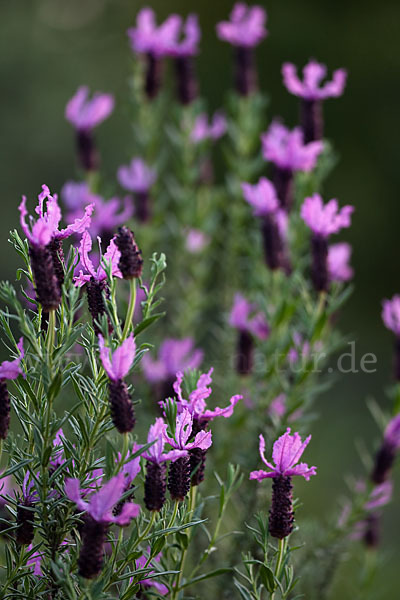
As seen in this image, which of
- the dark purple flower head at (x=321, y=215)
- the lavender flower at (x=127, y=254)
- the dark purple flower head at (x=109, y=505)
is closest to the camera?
the dark purple flower head at (x=109, y=505)

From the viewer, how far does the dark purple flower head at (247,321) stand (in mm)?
1385

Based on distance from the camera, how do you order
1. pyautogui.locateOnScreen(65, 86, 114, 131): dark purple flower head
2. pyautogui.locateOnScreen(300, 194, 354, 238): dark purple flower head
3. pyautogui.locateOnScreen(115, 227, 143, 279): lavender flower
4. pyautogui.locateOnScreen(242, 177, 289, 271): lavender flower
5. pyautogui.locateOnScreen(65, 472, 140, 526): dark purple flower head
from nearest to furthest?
pyautogui.locateOnScreen(65, 472, 140, 526): dark purple flower head → pyautogui.locateOnScreen(115, 227, 143, 279): lavender flower → pyautogui.locateOnScreen(300, 194, 354, 238): dark purple flower head → pyautogui.locateOnScreen(242, 177, 289, 271): lavender flower → pyautogui.locateOnScreen(65, 86, 114, 131): dark purple flower head

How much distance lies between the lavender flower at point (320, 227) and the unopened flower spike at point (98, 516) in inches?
25.0

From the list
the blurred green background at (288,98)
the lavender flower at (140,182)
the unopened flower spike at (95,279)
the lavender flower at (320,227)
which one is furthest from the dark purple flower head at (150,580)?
the blurred green background at (288,98)

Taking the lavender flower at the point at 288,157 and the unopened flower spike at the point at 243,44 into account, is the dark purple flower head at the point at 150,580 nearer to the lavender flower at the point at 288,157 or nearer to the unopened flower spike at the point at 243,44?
the lavender flower at the point at 288,157

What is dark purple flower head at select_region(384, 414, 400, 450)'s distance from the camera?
1171 millimetres

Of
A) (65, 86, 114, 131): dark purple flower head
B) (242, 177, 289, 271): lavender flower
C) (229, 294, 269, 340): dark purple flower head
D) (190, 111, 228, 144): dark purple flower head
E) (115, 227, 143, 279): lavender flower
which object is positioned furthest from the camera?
(190, 111, 228, 144): dark purple flower head

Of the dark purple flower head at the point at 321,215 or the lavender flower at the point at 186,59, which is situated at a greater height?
the lavender flower at the point at 186,59

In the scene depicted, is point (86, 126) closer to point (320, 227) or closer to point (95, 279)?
point (320, 227)

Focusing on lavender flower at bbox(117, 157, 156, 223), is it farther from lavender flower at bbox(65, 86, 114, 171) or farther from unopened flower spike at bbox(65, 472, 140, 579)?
unopened flower spike at bbox(65, 472, 140, 579)

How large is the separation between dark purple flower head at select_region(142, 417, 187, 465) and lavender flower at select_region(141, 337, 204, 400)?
0.52m

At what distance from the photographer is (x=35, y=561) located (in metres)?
0.85

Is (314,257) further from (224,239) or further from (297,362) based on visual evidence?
(224,239)

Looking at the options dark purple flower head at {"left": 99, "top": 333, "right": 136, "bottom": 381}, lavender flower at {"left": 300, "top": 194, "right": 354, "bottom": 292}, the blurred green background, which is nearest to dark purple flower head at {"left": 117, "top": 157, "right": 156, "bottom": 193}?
lavender flower at {"left": 300, "top": 194, "right": 354, "bottom": 292}
